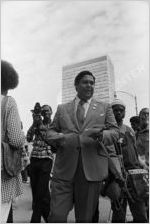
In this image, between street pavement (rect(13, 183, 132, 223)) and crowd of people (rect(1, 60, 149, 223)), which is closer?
crowd of people (rect(1, 60, 149, 223))

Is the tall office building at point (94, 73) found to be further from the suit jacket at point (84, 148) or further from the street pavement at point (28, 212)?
the street pavement at point (28, 212)

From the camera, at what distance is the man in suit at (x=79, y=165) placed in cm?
296

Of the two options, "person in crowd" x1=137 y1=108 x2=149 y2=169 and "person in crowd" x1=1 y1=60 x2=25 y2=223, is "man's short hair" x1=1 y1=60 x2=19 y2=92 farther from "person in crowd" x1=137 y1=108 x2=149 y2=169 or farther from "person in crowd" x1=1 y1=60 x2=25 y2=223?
"person in crowd" x1=137 y1=108 x2=149 y2=169

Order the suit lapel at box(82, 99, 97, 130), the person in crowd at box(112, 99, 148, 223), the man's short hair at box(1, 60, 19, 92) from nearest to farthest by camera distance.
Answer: the man's short hair at box(1, 60, 19, 92) → the suit lapel at box(82, 99, 97, 130) → the person in crowd at box(112, 99, 148, 223)

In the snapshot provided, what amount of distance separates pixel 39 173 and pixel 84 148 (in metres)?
1.88

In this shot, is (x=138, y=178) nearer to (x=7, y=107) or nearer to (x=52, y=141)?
(x=52, y=141)

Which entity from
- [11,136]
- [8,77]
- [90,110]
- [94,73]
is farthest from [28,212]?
[8,77]

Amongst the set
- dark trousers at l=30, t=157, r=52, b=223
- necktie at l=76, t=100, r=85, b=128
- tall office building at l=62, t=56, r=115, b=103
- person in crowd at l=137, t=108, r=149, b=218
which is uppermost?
tall office building at l=62, t=56, r=115, b=103

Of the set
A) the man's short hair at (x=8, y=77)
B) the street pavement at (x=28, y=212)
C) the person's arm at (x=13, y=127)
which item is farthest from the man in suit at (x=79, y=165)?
the street pavement at (x=28, y=212)

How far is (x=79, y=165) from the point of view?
300 centimetres

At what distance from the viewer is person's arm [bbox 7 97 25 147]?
9.00 feet

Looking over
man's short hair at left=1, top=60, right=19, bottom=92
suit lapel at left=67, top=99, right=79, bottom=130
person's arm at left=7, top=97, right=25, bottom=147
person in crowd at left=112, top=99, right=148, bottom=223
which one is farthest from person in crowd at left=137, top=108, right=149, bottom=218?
man's short hair at left=1, top=60, right=19, bottom=92

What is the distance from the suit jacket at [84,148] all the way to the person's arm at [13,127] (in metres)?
0.37

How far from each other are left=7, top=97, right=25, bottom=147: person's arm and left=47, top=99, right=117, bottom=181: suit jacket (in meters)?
0.37
